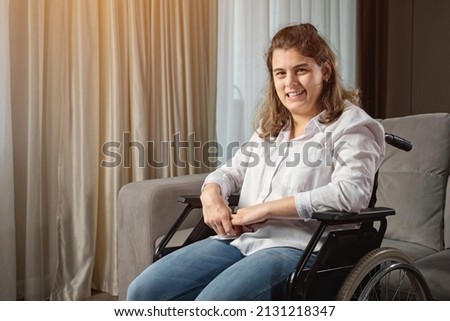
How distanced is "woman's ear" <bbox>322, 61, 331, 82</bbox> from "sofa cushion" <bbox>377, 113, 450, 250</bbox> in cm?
69

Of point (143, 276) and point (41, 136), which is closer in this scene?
point (143, 276)

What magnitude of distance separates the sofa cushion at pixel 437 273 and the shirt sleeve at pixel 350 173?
0.38 m

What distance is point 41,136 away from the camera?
201 centimetres

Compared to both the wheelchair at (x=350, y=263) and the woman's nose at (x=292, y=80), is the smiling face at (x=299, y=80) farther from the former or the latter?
the wheelchair at (x=350, y=263)

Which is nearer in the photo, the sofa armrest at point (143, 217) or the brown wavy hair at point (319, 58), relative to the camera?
the brown wavy hair at point (319, 58)

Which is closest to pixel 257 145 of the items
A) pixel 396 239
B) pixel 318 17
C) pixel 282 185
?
pixel 282 185

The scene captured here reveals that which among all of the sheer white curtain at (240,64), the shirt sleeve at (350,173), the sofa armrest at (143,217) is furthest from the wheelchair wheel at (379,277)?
the sheer white curtain at (240,64)

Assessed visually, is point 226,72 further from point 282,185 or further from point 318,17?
point 282,185

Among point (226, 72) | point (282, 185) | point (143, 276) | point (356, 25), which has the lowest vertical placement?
point (143, 276)

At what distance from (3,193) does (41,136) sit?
0.87 feet

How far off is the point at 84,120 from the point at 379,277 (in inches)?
53.5

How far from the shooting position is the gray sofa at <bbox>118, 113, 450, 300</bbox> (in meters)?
1.73

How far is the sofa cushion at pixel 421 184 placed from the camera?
5.68 feet

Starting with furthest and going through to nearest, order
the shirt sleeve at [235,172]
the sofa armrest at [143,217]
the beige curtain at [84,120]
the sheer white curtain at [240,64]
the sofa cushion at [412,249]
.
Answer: the sheer white curtain at [240,64] → the beige curtain at [84,120] → the sofa armrest at [143,217] → the sofa cushion at [412,249] → the shirt sleeve at [235,172]
